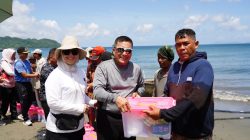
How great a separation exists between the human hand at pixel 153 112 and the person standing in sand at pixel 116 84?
0.62 m

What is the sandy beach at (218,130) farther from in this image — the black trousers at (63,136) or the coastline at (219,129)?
the black trousers at (63,136)

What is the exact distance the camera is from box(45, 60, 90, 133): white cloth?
11.9 ft

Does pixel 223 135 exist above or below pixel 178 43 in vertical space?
below

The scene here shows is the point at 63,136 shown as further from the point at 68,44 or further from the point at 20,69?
the point at 20,69

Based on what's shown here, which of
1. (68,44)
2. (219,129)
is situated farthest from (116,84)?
(219,129)

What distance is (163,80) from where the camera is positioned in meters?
4.66

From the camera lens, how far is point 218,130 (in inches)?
315

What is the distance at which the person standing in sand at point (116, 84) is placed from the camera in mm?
3771

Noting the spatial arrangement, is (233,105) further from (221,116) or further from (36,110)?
(36,110)

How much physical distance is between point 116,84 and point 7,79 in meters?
5.55

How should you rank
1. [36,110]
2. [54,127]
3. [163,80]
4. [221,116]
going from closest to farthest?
[54,127] < [163,80] < [36,110] < [221,116]

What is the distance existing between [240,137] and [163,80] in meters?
3.77

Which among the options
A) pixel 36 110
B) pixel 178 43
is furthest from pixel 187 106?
pixel 36 110

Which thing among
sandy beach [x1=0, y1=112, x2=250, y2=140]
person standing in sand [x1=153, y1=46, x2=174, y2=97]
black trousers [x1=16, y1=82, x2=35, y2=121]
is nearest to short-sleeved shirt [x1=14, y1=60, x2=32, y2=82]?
black trousers [x1=16, y1=82, x2=35, y2=121]
